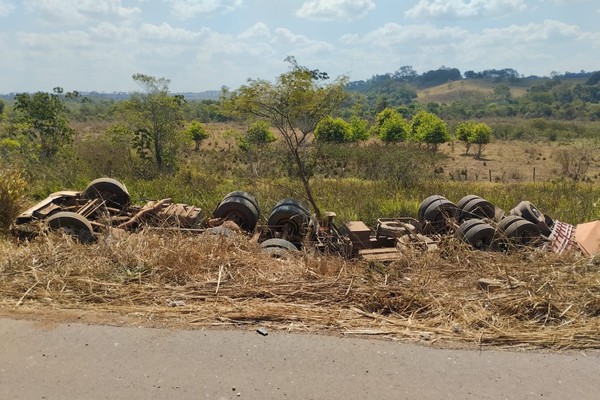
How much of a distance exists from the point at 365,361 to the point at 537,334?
153 cm

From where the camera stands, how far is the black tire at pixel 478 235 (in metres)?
7.56

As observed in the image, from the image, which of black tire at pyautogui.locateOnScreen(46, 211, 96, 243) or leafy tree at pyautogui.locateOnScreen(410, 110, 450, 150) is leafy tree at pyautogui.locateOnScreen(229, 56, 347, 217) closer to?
black tire at pyautogui.locateOnScreen(46, 211, 96, 243)

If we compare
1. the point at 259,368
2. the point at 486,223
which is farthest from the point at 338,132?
the point at 259,368

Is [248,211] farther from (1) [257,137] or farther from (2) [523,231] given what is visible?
(1) [257,137]

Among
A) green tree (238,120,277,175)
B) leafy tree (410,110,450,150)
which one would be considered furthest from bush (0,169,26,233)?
leafy tree (410,110,450,150)

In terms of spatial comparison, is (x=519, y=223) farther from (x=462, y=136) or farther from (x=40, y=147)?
(x=462, y=136)

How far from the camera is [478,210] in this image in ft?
30.5

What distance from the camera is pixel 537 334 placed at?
4004mm

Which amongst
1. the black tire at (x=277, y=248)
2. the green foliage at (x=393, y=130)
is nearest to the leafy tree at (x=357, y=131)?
the green foliage at (x=393, y=130)

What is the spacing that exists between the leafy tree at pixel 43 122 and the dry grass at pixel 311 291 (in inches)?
586

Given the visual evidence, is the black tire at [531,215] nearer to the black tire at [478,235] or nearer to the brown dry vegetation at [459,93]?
the black tire at [478,235]

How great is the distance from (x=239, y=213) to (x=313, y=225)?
152 centimetres

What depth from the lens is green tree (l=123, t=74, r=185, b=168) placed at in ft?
71.6

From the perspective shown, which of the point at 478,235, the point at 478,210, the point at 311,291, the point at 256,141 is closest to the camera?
the point at 311,291
